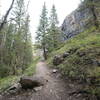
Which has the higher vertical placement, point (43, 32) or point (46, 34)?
point (43, 32)

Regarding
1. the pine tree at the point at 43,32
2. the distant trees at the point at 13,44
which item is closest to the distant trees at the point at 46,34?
the pine tree at the point at 43,32

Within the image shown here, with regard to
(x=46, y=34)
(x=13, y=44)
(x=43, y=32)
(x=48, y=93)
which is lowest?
(x=48, y=93)

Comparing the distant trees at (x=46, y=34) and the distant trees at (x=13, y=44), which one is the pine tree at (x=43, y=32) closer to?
the distant trees at (x=46, y=34)

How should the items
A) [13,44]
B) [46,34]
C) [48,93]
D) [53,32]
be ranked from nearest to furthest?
1. [48,93]
2. [13,44]
3. [46,34]
4. [53,32]

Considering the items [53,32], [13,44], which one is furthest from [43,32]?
[13,44]

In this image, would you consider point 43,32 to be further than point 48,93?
Yes

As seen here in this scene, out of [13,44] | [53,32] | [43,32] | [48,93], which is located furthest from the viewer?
[53,32]

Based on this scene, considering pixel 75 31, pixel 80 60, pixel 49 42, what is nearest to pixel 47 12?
pixel 49 42

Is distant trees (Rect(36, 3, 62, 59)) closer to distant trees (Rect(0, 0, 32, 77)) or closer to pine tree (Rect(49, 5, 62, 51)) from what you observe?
pine tree (Rect(49, 5, 62, 51))

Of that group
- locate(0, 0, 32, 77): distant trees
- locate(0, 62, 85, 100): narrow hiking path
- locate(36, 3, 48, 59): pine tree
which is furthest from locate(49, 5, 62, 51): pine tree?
locate(0, 62, 85, 100): narrow hiking path

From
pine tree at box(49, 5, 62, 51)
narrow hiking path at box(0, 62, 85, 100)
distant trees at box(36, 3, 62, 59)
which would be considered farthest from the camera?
pine tree at box(49, 5, 62, 51)

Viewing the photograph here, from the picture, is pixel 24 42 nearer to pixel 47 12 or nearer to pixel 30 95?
pixel 47 12

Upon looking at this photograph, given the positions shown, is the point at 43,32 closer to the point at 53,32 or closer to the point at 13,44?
the point at 53,32

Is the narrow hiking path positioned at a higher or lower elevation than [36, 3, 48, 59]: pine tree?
lower
